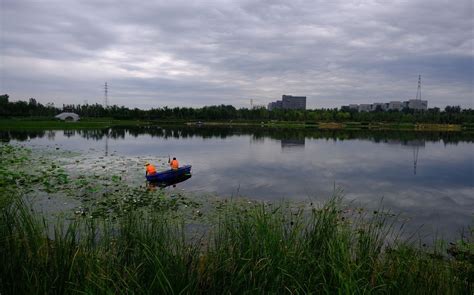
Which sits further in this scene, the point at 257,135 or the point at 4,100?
the point at 4,100

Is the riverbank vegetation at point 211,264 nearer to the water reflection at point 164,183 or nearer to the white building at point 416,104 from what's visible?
the water reflection at point 164,183

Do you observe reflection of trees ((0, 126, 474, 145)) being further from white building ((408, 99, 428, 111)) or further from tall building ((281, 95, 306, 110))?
tall building ((281, 95, 306, 110))

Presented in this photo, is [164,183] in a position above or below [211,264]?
below

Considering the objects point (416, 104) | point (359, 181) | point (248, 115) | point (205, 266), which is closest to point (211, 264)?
point (205, 266)

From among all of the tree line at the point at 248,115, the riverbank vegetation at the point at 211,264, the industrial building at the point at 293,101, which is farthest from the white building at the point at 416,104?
the riverbank vegetation at the point at 211,264

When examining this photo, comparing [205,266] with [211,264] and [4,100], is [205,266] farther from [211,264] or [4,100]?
[4,100]

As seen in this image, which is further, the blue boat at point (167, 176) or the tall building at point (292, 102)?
the tall building at point (292, 102)

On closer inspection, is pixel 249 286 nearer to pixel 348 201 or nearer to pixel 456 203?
pixel 348 201

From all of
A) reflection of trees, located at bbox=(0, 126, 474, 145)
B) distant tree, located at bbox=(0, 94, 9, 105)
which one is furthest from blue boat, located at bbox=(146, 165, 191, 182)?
distant tree, located at bbox=(0, 94, 9, 105)

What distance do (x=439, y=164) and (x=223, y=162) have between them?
17.7 meters

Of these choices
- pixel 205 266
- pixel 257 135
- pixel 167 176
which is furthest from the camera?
pixel 257 135

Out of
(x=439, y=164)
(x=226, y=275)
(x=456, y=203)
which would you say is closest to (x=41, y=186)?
(x=226, y=275)

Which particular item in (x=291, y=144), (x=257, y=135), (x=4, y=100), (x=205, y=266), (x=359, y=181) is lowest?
(x=359, y=181)

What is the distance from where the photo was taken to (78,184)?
13867 mm
